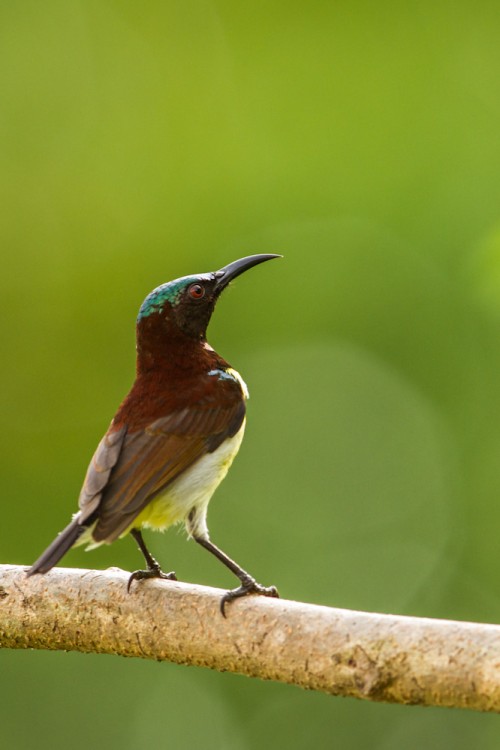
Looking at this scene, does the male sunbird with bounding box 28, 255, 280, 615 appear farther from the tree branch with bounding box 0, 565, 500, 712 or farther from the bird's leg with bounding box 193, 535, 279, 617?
the tree branch with bounding box 0, 565, 500, 712

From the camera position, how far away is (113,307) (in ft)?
31.8

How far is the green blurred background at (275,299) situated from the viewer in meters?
8.83

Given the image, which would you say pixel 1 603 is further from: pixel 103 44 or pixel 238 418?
pixel 103 44

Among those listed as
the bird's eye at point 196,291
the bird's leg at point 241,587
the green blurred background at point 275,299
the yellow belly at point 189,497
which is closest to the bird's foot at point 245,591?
the bird's leg at point 241,587

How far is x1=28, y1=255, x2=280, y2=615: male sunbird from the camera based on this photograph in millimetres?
4062

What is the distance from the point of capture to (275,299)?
10117mm

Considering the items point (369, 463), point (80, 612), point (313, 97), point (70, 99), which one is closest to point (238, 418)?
point (80, 612)

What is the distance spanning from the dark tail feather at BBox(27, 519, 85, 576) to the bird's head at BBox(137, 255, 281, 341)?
1082 millimetres

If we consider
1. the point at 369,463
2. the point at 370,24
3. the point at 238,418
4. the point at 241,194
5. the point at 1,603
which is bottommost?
the point at 369,463

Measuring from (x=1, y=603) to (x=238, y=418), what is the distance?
1267 mm

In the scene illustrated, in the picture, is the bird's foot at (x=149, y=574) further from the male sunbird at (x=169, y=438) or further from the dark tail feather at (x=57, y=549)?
the dark tail feather at (x=57, y=549)

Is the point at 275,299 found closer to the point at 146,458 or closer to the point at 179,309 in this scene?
the point at 179,309

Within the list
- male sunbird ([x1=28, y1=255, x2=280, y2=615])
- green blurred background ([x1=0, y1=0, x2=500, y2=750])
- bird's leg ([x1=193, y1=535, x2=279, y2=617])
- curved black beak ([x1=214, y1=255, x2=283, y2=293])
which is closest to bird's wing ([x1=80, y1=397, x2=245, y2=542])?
male sunbird ([x1=28, y1=255, x2=280, y2=615])

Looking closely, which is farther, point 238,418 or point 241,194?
point 241,194
